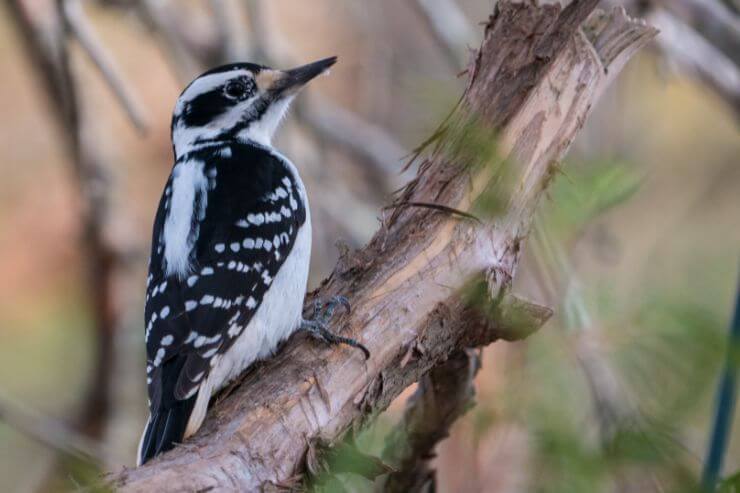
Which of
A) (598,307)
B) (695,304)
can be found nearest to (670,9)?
(598,307)

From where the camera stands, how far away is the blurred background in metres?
1.48

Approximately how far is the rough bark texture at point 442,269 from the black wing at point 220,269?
0.25m

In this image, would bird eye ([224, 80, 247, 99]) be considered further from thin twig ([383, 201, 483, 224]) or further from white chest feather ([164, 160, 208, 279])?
thin twig ([383, 201, 483, 224])

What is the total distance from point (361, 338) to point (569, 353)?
81 centimetres

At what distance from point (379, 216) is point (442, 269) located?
0.44m

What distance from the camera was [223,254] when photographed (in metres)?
3.39

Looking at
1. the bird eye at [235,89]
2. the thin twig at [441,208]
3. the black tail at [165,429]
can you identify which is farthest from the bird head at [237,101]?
the black tail at [165,429]

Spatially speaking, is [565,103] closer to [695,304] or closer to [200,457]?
[200,457]

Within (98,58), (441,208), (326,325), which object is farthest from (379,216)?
(98,58)

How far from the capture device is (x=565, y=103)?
291cm

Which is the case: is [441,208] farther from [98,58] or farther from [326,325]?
[98,58]

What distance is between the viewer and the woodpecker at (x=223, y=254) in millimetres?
3006

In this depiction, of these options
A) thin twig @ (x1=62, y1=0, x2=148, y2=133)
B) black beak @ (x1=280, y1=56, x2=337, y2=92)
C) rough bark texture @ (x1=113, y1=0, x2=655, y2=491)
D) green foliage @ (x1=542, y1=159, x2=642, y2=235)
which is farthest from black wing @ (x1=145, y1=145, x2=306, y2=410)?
green foliage @ (x1=542, y1=159, x2=642, y2=235)

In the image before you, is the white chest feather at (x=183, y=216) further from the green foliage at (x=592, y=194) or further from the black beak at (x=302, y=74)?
the green foliage at (x=592, y=194)
